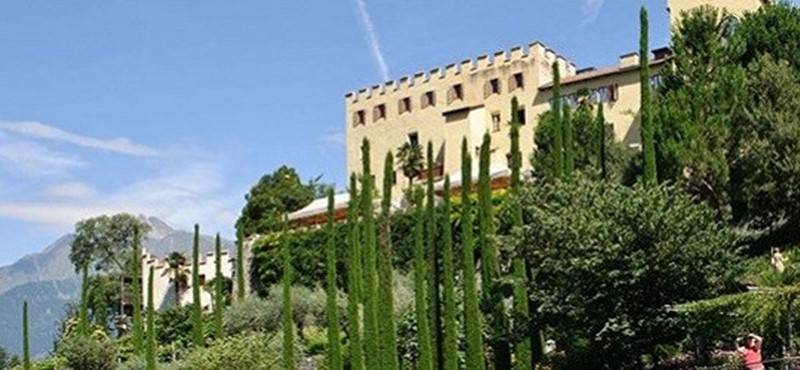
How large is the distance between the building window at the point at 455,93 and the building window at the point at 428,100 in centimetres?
82

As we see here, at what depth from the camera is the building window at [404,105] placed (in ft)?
177

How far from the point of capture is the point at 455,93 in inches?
2063

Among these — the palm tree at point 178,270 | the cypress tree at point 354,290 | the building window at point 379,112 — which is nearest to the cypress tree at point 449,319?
the cypress tree at point 354,290

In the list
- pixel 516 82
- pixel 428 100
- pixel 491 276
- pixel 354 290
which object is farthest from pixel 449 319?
pixel 428 100

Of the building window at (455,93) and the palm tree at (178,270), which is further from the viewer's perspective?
the palm tree at (178,270)

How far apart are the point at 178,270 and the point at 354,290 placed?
3023 centimetres

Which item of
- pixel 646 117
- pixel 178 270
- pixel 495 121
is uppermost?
pixel 495 121

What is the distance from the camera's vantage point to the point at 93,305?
5878 centimetres

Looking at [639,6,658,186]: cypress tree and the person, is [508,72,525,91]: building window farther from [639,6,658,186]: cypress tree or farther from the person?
the person

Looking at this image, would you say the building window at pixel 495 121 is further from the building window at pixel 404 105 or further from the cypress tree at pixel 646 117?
the cypress tree at pixel 646 117

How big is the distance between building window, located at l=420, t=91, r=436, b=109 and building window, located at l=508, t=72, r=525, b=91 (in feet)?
14.3

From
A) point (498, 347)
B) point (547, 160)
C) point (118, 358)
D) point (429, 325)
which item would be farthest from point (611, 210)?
point (118, 358)

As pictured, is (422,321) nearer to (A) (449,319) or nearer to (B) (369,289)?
(A) (449,319)

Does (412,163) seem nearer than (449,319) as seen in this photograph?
No
